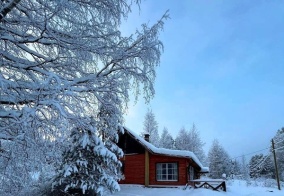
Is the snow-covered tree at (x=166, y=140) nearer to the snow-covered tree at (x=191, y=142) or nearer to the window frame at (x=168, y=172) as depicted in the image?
the snow-covered tree at (x=191, y=142)

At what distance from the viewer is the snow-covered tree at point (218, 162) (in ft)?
183

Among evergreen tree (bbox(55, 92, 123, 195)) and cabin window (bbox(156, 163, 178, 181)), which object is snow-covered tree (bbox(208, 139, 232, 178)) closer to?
cabin window (bbox(156, 163, 178, 181))

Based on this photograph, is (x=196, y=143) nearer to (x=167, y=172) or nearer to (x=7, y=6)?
(x=167, y=172)

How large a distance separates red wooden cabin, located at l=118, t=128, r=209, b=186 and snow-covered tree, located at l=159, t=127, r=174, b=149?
2379cm

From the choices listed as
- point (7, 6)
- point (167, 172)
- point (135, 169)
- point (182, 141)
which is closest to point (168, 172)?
point (167, 172)

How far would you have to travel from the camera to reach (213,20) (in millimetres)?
11719

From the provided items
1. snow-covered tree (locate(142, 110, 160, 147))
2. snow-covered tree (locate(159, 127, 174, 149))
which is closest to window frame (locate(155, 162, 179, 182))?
snow-covered tree (locate(142, 110, 160, 147))

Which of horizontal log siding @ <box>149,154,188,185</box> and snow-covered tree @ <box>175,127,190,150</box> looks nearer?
horizontal log siding @ <box>149,154,188,185</box>

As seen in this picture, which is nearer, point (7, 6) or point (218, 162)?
point (7, 6)

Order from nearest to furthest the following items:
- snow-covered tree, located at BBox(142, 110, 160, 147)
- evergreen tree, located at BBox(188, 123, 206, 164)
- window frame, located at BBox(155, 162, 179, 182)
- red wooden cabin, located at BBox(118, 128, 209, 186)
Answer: red wooden cabin, located at BBox(118, 128, 209, 186), window frame, located at BBox(155, 162, 179, 182), snow-covered tree, located at BBox(142, 110, 160, 147), evergreen tree, located at BBox(188, 123, 206, 164)

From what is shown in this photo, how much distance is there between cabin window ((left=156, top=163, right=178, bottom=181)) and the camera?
20891 millimetres

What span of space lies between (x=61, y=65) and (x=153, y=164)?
1803 cm

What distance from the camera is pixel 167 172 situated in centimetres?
2109

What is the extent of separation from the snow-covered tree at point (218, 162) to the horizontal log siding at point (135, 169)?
38236 mm
